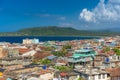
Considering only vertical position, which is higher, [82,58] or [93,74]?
[82,58]

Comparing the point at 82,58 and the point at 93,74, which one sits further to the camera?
the point at 82,58

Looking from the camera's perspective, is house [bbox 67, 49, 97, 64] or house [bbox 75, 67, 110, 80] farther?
house [bbox 67, 49, 97, 64]

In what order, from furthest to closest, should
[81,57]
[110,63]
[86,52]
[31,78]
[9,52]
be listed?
[9,52] < [86,52] < [81,57] < [110,63] < [31,78]

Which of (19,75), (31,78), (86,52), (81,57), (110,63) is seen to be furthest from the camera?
(86,52)

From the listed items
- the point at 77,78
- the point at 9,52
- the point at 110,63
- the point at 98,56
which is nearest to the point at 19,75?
the point at 77,78

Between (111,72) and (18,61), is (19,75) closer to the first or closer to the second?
(111,72)

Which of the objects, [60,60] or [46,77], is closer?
[46,77]

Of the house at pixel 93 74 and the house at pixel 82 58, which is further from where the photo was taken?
the house at pixel 82 58

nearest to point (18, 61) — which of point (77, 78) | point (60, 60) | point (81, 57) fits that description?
point (60, 60)

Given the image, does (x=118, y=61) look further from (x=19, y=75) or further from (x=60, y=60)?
(x=19, y=75)
